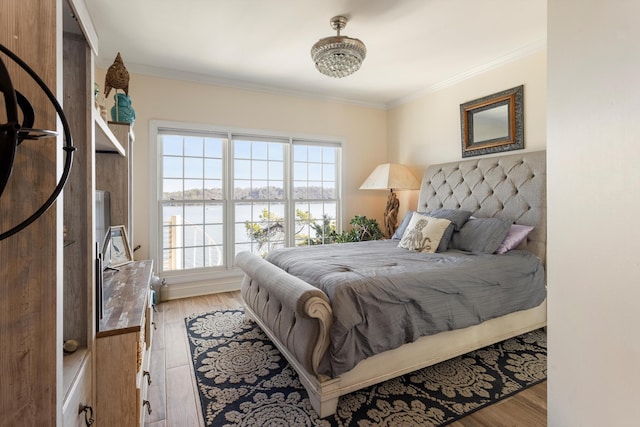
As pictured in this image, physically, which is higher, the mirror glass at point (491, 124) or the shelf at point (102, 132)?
the mirror glass at point (491, 124)

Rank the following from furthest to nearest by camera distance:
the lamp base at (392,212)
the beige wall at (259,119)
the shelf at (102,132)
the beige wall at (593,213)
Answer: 1. the lamp base at (392,212)
2. the beige wall at (259,119)
3. the shelf at (102,132)
4. the beige wall at (593,213)

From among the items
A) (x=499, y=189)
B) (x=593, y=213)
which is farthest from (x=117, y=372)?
(x=499, y=189)

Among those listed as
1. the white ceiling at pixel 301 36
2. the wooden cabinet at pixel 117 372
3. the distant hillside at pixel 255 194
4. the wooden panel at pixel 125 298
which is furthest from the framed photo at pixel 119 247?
the white ceiling at pixel 301 36

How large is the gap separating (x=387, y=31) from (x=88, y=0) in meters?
2.28

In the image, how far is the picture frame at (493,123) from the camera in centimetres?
314

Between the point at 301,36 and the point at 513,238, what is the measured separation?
2.56m

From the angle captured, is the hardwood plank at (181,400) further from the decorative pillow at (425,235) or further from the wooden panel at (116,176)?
the decorative pillow at (425,235)

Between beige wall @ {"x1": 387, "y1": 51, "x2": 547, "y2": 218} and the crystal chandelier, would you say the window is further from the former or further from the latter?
the crystal chandelier

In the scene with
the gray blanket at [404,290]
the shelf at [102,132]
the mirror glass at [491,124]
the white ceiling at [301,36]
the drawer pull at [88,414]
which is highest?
the white ceiling at [301,36]

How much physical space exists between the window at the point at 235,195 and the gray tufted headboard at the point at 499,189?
1.52 meters

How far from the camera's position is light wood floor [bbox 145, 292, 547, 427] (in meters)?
1.61

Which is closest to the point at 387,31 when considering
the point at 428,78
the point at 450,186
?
the point at 428,78

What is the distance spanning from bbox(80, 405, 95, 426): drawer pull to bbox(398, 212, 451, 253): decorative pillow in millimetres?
2421

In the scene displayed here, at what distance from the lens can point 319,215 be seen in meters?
4.54
